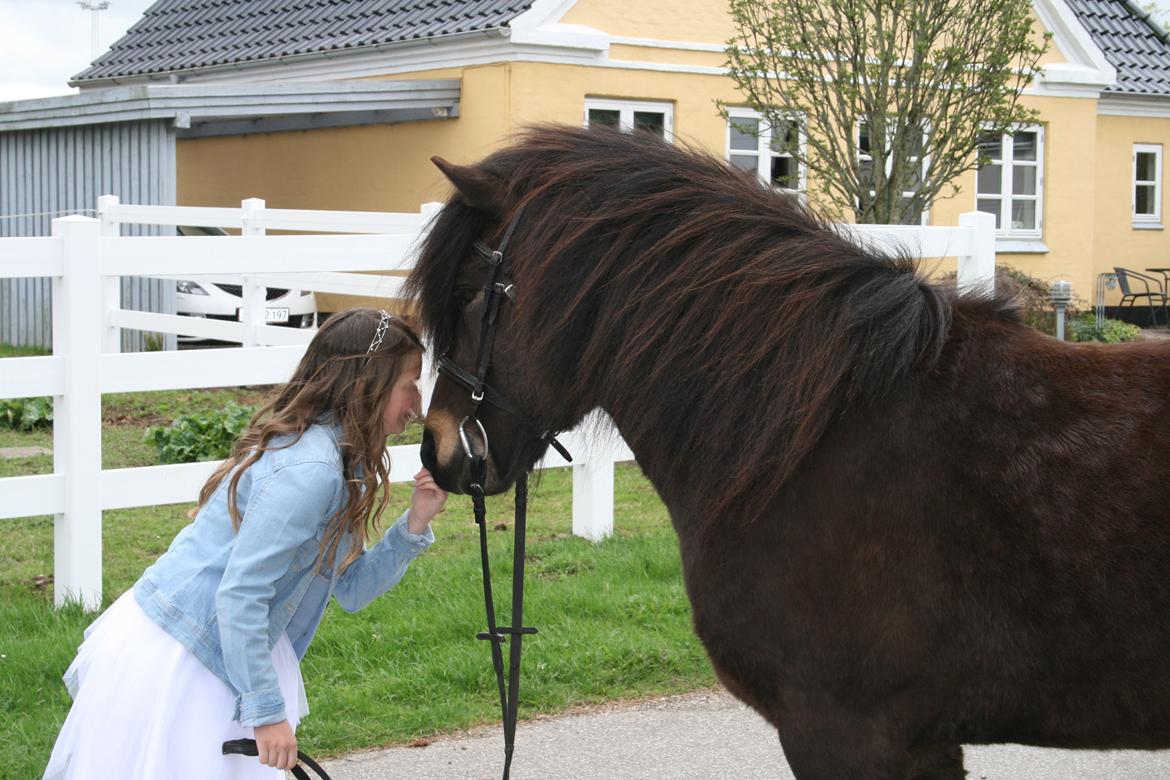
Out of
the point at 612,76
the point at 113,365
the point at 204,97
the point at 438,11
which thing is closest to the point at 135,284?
the point at 204,97

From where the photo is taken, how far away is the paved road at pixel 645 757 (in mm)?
4004

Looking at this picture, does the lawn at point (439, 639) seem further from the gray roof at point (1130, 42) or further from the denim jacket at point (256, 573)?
the gray roof at point (1130, 42)

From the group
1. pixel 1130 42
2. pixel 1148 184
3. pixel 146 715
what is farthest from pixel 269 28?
pixel 146 715

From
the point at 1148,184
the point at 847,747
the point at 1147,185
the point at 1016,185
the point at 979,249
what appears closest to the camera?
the point at 847,747

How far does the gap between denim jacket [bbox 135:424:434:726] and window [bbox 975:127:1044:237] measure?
1681cm

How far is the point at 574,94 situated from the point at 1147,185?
11815 millimetres

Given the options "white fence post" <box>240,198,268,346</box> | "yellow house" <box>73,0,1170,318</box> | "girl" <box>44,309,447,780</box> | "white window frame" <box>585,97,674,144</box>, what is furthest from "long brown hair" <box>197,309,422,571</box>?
"white window frame" <box>585,97,674,144</box>

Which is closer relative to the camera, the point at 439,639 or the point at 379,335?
the point at 379,335

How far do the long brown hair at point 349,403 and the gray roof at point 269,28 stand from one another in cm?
1180

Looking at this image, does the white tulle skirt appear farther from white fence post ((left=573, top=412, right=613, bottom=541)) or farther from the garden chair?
the garden chair

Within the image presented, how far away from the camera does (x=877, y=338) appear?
8.57 ft

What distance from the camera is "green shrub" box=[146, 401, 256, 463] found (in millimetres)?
7988

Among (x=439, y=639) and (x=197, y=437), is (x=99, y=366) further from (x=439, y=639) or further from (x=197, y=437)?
(x=197, y=437)

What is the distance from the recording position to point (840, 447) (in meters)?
2.58
